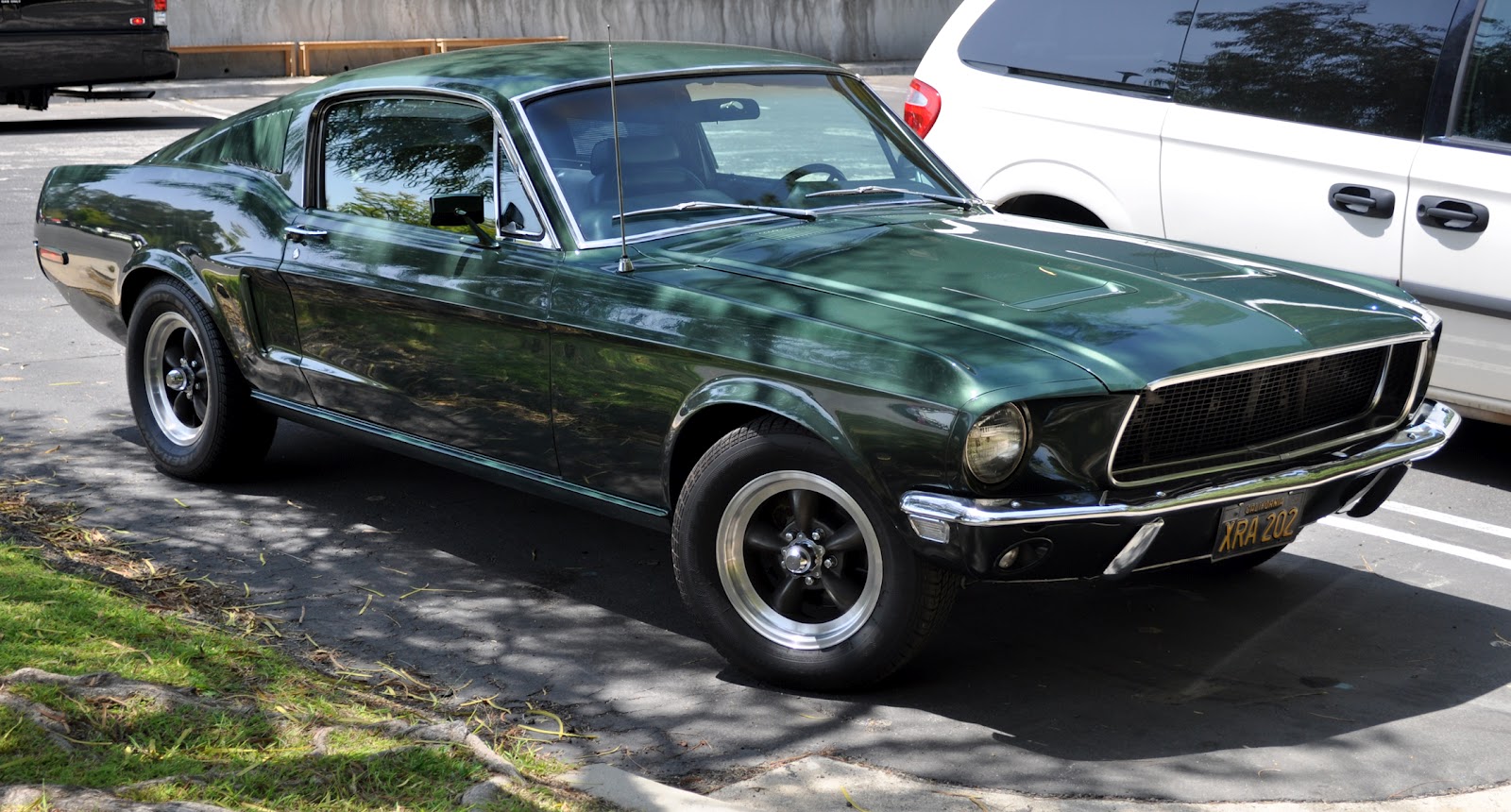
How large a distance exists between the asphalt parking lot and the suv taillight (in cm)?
263

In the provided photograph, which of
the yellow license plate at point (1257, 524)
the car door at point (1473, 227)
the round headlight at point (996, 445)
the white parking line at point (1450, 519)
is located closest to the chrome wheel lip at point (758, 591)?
the round headlight at point (996, 445)

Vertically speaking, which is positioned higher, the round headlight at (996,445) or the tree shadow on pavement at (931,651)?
the round headlight at (996,445)

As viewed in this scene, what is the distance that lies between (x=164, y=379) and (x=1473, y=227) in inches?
198

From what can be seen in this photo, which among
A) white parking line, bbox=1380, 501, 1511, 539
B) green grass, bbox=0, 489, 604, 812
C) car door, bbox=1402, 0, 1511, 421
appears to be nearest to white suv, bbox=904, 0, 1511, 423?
car door, bbox=1402, 0, 1511, 421

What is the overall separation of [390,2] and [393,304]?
21420 millimetres

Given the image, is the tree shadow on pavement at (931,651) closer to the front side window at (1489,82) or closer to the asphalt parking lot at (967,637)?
the asphalt parking lot at (967,637)

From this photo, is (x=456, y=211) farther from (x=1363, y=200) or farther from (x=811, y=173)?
(x=1363, y=200)

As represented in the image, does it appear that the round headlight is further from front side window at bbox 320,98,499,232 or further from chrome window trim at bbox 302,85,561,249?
front side window at bbox 320,98,499,232

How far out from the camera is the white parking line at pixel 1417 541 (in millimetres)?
5602

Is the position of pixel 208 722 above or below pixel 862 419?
below

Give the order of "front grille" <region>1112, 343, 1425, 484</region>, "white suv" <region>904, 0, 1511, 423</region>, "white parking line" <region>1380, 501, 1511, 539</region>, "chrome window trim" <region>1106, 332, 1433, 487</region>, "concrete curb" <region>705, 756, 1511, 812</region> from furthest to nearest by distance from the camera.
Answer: "white suv" <region>904, 0, 1511, 423</region> → "white parking line" <region>1380, 501, 1511, 539</region> → "front grille" <region>1112, 343, 1425, 484</region> → "chrome window trim" <region>1106, 332, 1433, 487</region> → "concrete curb" <region>705, 756, 1511, 812</region>

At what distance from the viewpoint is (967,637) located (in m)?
4.86

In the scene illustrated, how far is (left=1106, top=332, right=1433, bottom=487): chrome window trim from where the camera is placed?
13.1 feet

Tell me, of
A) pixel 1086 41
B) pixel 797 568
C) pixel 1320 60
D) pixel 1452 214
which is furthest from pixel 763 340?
pixel 1086 41
